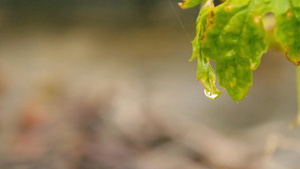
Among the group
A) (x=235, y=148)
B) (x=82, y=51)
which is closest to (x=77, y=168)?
(x=235, y=148)

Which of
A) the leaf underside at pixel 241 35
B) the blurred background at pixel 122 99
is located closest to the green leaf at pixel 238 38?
the leaf underside at pixel 241 35

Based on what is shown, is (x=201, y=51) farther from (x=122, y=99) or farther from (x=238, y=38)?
(x=122, y=99)

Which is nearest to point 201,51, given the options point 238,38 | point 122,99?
point 238,38

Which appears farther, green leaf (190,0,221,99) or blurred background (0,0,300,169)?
blurred background (0,0,300,169)

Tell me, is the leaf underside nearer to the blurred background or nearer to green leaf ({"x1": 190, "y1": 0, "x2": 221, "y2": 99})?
green leaf ({"x1": 190, "y1": 0, "x2": 221, "y2": 99})

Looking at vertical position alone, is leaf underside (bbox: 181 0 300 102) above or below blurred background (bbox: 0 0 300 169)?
below

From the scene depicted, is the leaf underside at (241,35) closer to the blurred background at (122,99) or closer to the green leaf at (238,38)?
the green leaf at (238,38)

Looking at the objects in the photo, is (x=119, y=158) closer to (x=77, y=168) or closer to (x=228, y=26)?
(x=77, y=168)

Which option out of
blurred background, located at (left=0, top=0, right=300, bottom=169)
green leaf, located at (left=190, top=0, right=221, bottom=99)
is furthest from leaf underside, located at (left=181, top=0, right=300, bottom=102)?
blurred background, located at (left=0, top=0, right=300, bottom=169)
